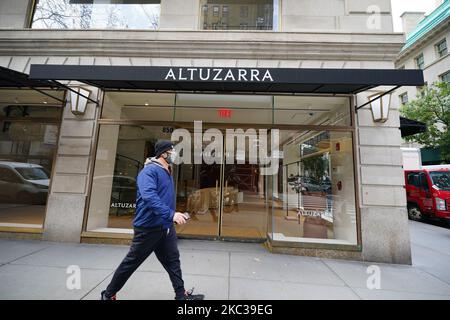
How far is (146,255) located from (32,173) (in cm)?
592

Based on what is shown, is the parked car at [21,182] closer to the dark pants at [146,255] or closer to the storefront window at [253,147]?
the storefront window at [253,147]

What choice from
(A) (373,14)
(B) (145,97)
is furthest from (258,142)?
(A) (373,14)

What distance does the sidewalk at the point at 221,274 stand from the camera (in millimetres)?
3223

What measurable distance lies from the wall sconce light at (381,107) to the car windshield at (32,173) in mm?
8647

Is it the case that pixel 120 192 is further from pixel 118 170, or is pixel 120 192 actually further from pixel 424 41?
pixel 424 41

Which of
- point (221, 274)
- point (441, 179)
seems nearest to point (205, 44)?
point (221, 274)

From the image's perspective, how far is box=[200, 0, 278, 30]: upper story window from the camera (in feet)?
20.6

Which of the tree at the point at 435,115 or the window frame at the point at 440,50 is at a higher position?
the window frame at the point at 440,50

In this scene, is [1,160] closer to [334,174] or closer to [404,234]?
[334,174]

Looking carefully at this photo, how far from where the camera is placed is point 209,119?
6148mm

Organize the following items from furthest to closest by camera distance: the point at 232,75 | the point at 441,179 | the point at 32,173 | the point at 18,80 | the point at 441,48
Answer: the point at 441,48
the point at 441,179
the point at 32,173
the point at 18,80
the point at 232,75

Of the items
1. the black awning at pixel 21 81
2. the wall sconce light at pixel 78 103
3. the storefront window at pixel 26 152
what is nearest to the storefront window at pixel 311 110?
the wall sconce light at pixel 78 103

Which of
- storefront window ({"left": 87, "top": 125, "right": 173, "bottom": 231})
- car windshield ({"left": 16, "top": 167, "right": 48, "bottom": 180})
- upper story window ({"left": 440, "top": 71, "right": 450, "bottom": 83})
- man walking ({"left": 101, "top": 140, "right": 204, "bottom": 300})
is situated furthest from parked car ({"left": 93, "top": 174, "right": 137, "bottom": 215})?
upper story window ({"left": 440, "top": 71, "right": 450, "bottom": 83})

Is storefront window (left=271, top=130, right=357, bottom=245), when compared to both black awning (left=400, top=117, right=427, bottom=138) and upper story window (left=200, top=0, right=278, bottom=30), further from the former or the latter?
upper story window (left=200, top=0, right=278, bottom=30)
